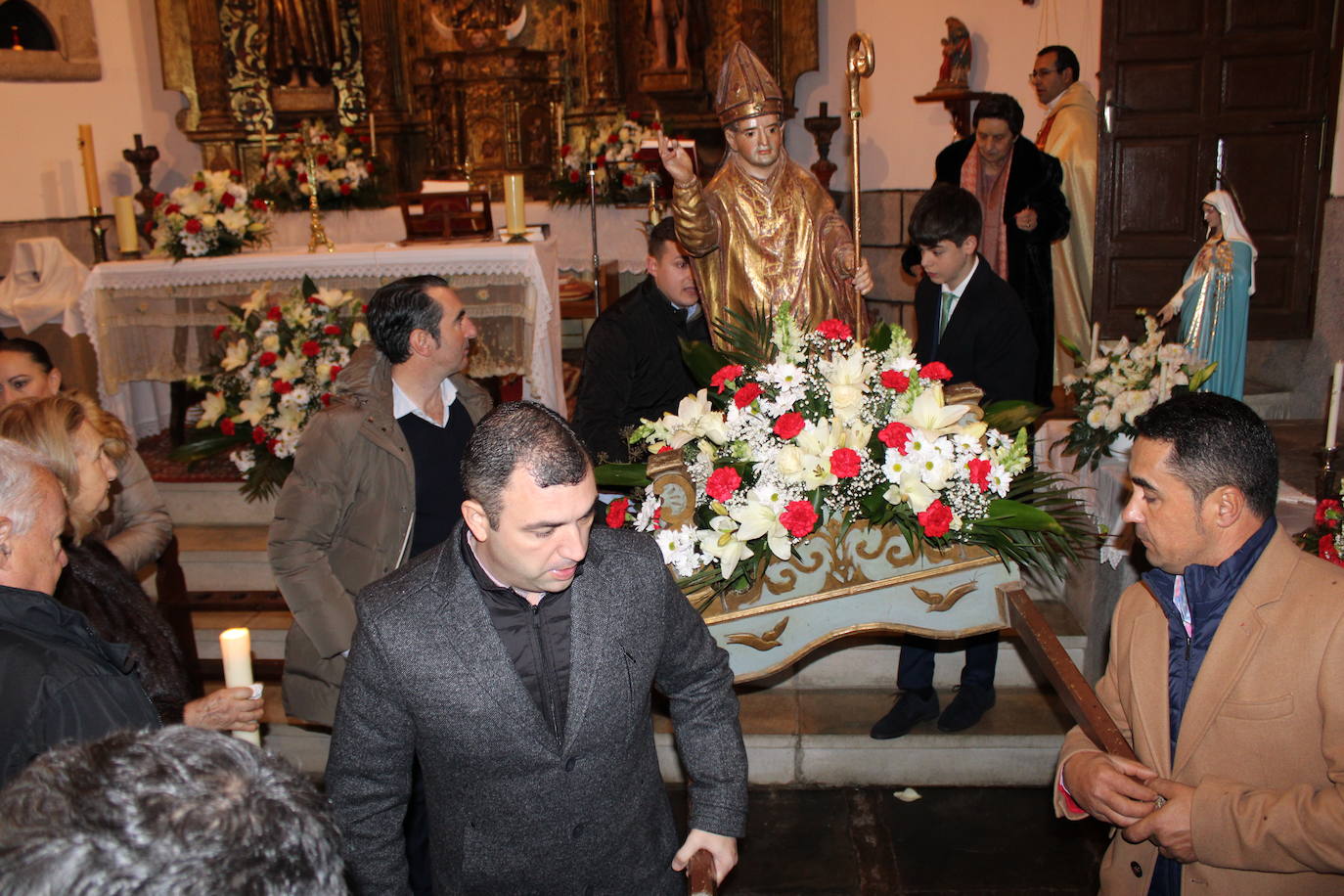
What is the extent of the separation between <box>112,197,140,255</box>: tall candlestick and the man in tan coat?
221 inches

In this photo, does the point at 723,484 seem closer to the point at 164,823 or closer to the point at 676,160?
the point at 676,160

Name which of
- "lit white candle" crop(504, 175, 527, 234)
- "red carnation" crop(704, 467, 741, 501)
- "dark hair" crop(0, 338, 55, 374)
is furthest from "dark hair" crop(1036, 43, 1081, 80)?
"dark hair" crop(0, 338, 55, 374)

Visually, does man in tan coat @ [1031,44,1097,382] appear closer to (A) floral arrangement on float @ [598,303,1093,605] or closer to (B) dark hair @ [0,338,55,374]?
(A) floral arrangement on float @ [598,303,1093,605]

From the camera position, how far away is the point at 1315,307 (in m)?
6.61

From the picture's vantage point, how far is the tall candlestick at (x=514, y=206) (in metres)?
6.30

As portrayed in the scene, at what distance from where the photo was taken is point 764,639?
263 centimetres

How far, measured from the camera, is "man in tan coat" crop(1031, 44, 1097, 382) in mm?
6984

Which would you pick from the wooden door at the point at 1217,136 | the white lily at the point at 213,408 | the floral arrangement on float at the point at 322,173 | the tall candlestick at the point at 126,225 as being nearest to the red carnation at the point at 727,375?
the white lily at the point at 213,408

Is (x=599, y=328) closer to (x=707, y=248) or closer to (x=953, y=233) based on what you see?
(x=707, y=248)

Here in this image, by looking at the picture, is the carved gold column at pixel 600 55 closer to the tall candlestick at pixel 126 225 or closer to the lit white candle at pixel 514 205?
the lit white candle at pixel 514 205

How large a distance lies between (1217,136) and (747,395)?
5.68 meters

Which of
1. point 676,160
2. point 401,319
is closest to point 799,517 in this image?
point 676,160

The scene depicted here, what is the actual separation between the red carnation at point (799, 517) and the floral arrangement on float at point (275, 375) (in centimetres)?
333

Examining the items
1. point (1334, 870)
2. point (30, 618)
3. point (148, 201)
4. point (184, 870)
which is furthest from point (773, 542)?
point (148, 201)
